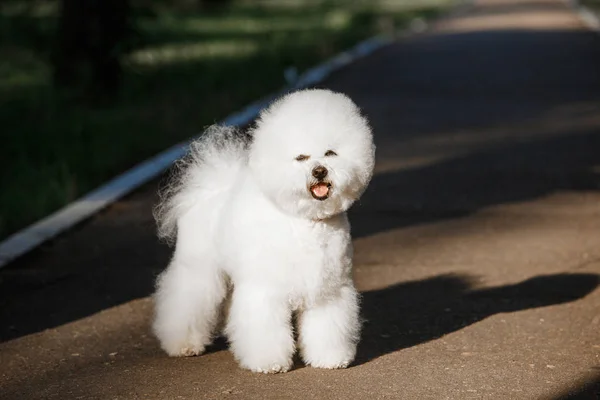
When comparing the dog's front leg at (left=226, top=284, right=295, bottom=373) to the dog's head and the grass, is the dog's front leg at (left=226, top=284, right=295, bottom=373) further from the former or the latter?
the grass

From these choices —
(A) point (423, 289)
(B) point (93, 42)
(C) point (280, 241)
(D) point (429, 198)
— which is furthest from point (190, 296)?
(B) point (93, 42)

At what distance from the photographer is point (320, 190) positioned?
222 inches

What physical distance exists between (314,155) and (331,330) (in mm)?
887

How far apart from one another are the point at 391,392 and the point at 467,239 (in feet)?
12.4

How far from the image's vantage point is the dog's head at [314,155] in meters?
A: 5.61

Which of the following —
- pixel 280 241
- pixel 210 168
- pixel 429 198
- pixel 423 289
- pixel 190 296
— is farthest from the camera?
pixel 429 198

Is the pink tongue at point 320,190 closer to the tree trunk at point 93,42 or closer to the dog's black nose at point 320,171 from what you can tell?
the dog's black nose at point 320,171

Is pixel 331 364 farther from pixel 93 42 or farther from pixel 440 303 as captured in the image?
pixel 93 42

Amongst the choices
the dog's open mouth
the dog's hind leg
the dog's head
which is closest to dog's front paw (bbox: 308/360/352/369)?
the dog's hind leg

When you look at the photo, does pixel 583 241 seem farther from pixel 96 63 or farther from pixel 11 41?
pixel 11 41

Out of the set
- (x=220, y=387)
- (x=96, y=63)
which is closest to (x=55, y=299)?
(x=220, y=387)

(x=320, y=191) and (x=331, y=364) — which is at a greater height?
(x=320, y=191)

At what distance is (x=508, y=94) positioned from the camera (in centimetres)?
1911

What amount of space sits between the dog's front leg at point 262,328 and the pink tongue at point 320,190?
0.53m
